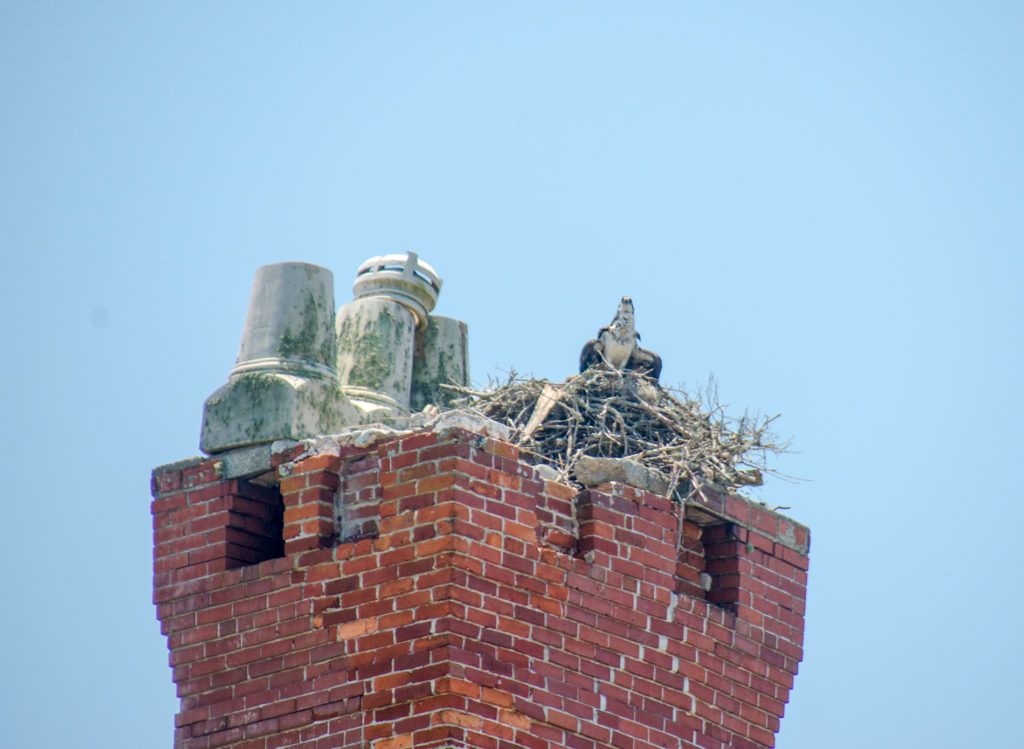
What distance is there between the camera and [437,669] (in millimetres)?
10539

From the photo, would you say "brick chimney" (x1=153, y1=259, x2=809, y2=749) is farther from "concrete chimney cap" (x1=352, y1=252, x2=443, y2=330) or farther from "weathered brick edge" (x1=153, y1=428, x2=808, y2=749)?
"concrete chimney cap" (x1=352, y1=252, x2=443, y2=330)

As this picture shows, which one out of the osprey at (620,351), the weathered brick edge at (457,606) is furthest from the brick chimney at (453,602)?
the osprey at (620,351)

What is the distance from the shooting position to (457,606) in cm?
1066

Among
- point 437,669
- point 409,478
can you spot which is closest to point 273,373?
point 409,478

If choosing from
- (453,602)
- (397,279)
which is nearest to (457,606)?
(453,602)

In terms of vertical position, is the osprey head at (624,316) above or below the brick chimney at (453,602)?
above

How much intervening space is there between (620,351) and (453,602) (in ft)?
13.2

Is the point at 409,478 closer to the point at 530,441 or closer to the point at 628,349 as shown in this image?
the point at 530,441

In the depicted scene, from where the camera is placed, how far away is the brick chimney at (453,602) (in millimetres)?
10742

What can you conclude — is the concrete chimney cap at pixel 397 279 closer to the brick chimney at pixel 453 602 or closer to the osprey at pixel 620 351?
the osprey at pixel 620 351

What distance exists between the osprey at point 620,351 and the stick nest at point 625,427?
0.56m

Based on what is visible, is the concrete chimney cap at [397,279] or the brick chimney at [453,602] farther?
the concrete chimney cap at [397,279]

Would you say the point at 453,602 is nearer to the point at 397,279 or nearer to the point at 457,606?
the point at 457,606

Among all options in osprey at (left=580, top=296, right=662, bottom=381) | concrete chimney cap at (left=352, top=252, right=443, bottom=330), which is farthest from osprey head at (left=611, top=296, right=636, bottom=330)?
concrete chimney cap at (left=352, top=252, right=443, bottom=330)
